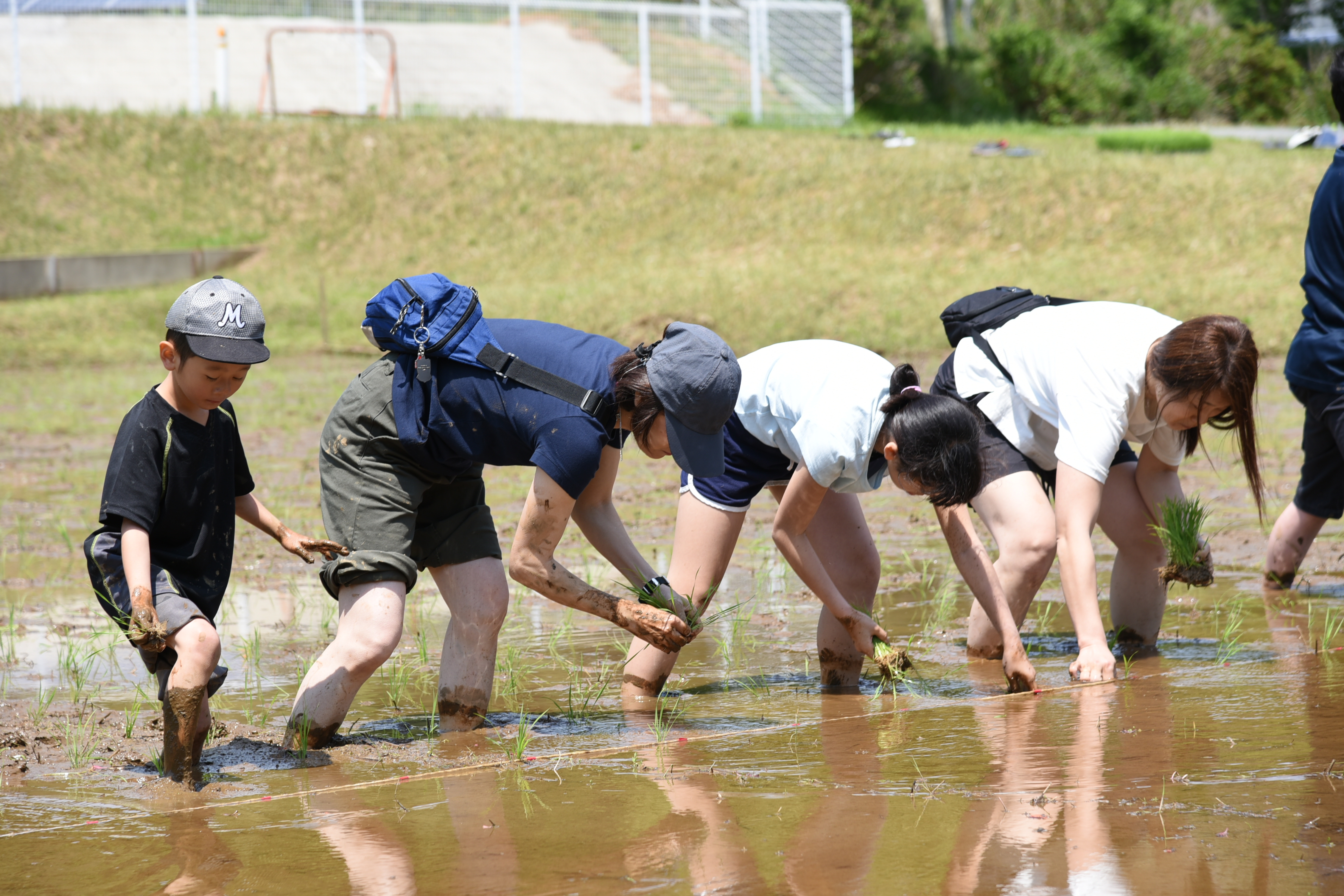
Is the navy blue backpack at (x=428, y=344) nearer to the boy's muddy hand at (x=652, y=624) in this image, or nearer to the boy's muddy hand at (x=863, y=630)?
the boy's muddy hand at (x=652, y=624)

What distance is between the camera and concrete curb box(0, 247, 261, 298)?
1858cm

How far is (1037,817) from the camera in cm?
308

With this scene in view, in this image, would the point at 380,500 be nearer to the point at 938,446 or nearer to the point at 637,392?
the point at 637,392

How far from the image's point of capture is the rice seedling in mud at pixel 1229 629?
4.76 m

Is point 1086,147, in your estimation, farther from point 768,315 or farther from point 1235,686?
point 1235,686

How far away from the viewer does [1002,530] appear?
4777 mm

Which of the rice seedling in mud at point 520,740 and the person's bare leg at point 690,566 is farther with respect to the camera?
the person's bare leg at point 690,566

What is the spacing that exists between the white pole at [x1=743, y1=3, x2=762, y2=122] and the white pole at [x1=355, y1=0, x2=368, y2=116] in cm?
670

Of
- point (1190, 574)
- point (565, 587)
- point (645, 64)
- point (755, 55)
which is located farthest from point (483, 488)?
point (755, 55)

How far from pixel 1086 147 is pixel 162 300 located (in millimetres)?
13338

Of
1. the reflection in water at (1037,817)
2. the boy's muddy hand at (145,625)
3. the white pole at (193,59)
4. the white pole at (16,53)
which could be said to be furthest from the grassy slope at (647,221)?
the boy's muddy hand at (145,625)

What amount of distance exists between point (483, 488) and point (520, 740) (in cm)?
90

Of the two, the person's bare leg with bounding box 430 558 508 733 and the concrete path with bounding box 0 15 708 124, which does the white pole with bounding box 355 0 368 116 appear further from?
the person's bare leg with bounding box 430 558 508 733

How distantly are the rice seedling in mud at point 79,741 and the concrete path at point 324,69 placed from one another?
2024 centimetres
